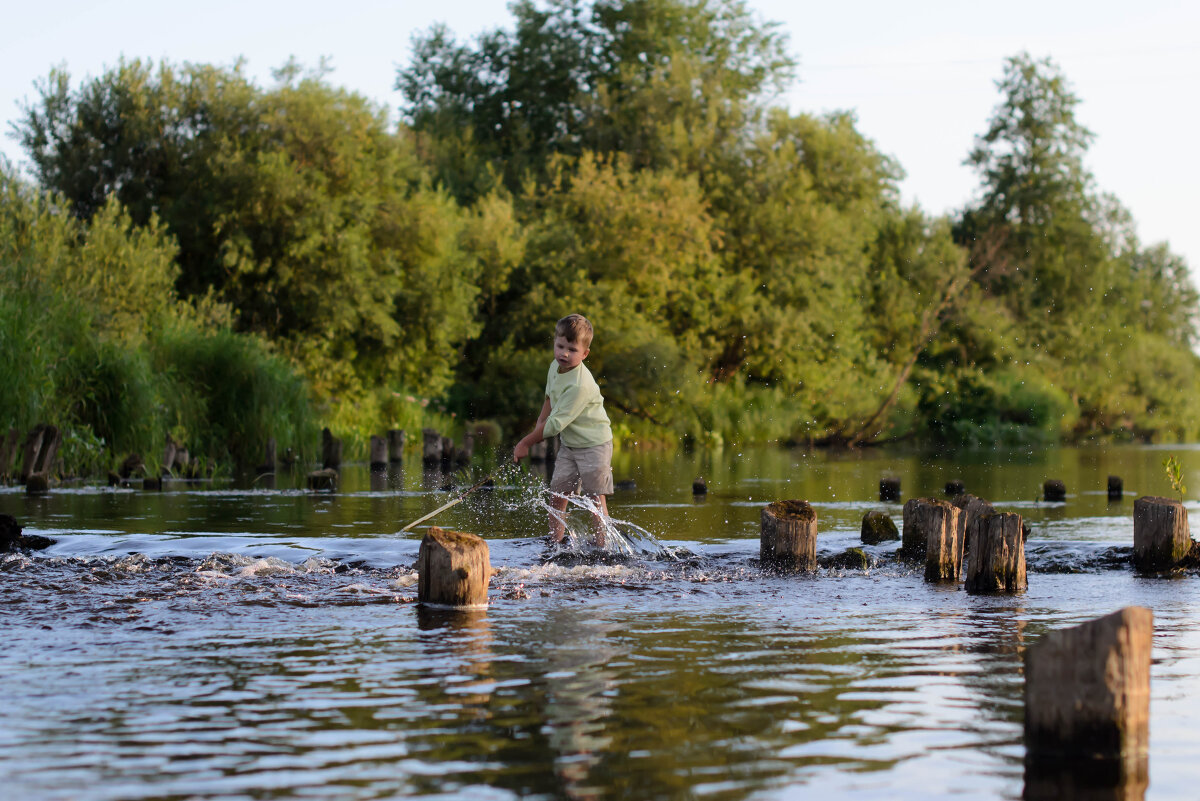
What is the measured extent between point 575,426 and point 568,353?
64 centimetres

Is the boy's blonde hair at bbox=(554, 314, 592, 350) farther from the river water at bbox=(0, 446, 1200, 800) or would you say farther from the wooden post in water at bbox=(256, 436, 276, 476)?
the wooden post in water at bbox=(256, 436, 276, 476)

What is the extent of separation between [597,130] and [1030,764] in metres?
49.8

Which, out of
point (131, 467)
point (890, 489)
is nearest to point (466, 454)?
point (131, 467)

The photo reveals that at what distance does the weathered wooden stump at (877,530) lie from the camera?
12.4 m

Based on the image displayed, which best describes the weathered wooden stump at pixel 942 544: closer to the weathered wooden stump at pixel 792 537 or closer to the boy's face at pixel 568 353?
the weathered wooden stump at pixel 792 537

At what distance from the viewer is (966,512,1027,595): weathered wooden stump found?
938 centimetres

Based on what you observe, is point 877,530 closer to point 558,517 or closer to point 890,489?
point 558,517

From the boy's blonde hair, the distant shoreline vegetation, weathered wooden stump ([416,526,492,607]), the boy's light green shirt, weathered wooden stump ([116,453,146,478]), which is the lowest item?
weathered wooden stump ([416,526,492,607])

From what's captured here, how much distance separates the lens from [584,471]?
11.0 metres

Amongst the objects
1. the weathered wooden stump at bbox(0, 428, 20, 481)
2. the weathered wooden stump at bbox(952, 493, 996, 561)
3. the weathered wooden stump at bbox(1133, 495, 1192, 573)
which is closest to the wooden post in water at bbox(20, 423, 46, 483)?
the weathered wooden stump at bbox(0, 428, 20, 481)

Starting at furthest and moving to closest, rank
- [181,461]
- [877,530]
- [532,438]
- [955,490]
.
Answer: [181,461]
[955,490]
[877,530]
[532,438]

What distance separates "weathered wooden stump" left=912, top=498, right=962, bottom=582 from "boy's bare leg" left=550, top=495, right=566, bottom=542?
116 inches

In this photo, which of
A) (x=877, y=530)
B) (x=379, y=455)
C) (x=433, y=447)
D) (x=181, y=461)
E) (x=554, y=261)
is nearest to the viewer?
(x=877, y=530)

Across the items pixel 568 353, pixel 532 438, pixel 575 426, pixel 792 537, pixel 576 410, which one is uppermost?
pixel 568 353
